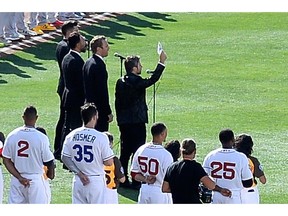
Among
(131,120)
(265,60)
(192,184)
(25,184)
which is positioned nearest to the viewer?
(192,184)

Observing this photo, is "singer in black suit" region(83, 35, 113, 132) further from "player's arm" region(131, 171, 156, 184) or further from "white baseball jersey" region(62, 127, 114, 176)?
"white baseball jersey" region(62, 127, 114, 176)

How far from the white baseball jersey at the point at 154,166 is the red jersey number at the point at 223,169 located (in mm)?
466

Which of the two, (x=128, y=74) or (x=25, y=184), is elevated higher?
(x=128, y=74)

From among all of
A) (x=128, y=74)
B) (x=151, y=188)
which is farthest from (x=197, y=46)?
(x=151, y=188)

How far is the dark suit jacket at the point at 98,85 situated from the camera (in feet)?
42.2

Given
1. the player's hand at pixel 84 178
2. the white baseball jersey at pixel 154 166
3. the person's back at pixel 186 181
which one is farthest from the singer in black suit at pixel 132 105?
the person's back at pixel 186 181

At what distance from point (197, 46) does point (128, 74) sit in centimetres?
954

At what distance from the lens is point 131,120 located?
42.3 feet

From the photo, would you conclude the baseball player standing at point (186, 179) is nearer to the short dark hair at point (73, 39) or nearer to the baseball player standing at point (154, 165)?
the baseball player standing at point (154, 165)

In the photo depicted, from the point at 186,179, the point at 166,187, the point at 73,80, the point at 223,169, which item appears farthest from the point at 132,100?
the point at 186,179

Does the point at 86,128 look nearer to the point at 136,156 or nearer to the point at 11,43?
the point at 136,156

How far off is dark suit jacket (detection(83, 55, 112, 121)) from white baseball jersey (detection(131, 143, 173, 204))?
5.96 feet

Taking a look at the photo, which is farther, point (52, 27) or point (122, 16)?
point (122, 16)

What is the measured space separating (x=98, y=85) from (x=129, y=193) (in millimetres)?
1308
